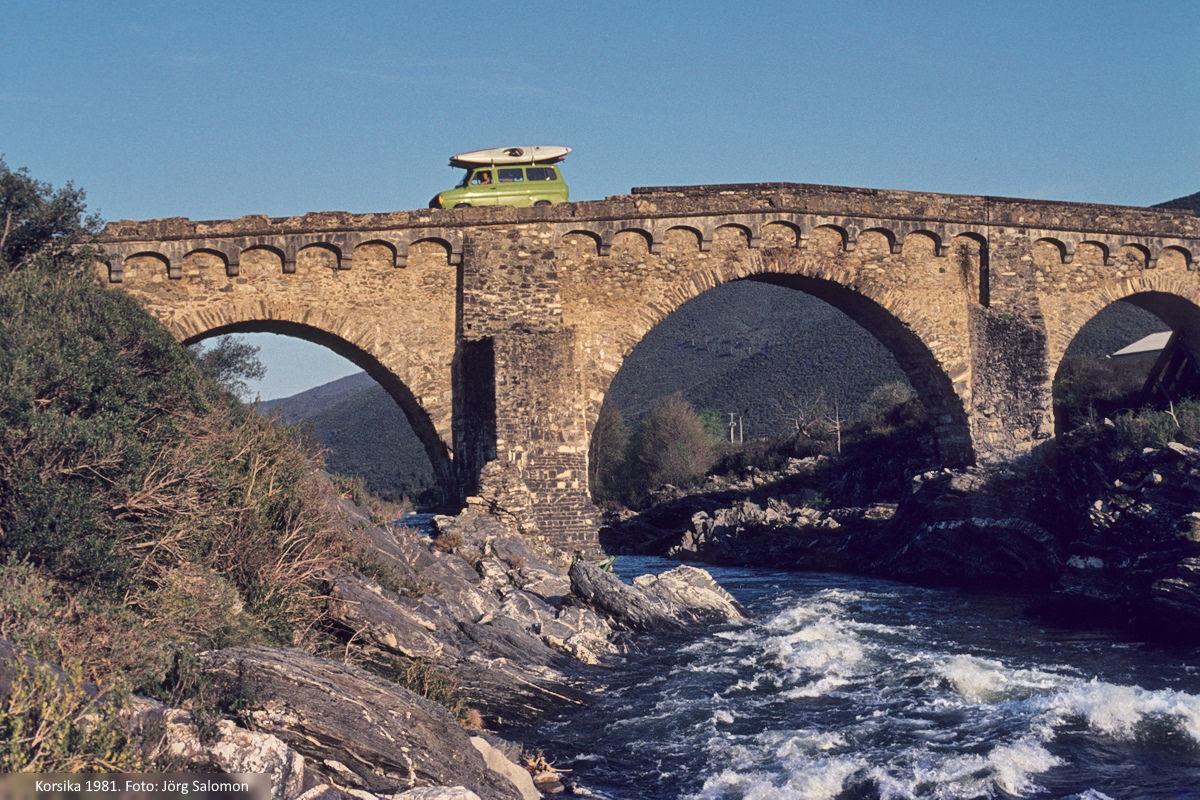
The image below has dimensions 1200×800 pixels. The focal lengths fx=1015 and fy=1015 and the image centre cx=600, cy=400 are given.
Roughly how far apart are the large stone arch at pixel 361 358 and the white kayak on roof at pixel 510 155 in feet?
12.1

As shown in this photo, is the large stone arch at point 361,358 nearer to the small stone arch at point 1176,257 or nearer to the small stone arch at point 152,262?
the small stone arch at point 152,262

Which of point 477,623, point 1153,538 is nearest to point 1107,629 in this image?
point 1153,538

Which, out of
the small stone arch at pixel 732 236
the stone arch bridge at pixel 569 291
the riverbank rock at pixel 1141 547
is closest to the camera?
the riverbank rock at pixel 1141 547

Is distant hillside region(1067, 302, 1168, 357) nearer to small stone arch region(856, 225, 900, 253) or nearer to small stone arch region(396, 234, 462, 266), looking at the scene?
small stone arch region(856, 225, 900, 253)

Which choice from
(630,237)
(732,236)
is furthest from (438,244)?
(732,236)

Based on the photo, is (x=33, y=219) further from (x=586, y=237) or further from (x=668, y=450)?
(x=668, y=450)

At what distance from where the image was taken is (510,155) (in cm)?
1675

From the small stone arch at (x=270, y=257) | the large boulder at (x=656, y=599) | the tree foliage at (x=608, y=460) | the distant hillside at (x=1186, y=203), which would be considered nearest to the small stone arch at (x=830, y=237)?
the large boulder at (x=656, y=599)

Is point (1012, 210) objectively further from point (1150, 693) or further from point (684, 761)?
point (684, 761)

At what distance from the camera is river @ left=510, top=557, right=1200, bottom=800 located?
24.5 feet

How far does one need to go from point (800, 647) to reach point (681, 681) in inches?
77.9

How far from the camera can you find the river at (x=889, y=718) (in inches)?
294

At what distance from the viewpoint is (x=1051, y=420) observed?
18.3 m

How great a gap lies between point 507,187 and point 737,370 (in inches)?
1772
